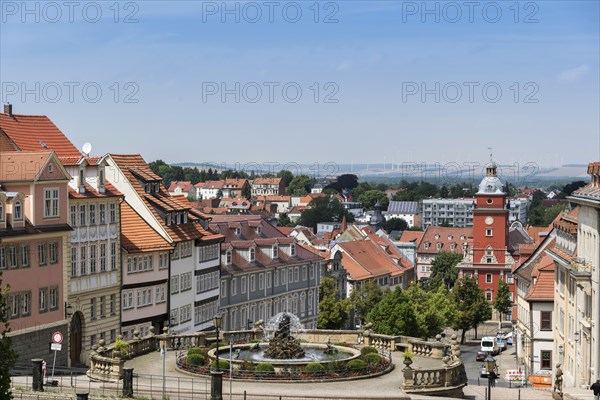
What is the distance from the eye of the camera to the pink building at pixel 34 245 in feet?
178

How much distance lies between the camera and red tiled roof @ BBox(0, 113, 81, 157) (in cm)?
6272

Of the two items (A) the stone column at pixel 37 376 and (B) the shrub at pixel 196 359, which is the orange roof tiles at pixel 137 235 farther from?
(A) the stone column at pixel 37 376

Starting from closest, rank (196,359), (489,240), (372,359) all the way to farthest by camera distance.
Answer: (196,359), (372,359), (489,240)

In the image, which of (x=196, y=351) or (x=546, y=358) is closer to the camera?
(x=196, y=351)

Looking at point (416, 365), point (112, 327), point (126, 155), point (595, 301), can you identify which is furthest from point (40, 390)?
point (126, 155)

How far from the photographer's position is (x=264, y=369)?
48.4m

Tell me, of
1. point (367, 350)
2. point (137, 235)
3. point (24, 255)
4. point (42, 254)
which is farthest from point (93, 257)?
point (367, 350)

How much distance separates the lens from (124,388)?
45.0 m

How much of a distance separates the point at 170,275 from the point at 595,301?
27.0 metres

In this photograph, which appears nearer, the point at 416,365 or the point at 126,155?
the point at 416,365

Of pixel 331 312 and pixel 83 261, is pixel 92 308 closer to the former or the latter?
pixel 83 261

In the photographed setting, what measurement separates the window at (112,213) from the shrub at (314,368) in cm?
2097

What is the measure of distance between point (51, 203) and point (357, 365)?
Result: 18.3 metres

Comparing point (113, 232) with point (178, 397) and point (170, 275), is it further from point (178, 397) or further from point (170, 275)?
point (178, 397)
